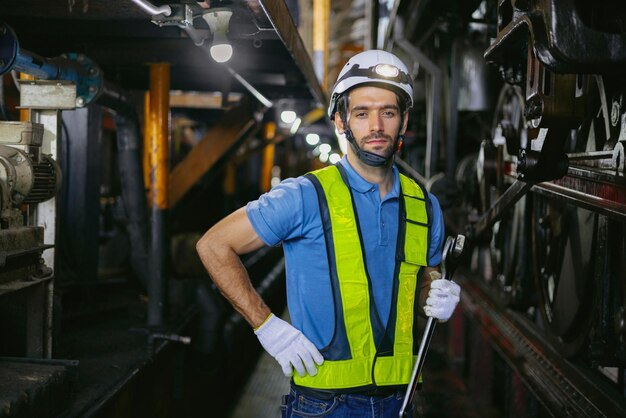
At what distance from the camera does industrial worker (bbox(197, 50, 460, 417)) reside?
88.2 inches

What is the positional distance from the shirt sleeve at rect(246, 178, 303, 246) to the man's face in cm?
36

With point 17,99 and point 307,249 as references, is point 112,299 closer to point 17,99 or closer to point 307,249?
point 17,99

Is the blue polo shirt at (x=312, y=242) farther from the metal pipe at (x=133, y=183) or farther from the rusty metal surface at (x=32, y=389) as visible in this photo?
the metal pipe at (x=133, y=183)

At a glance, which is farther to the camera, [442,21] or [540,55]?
[442,21]

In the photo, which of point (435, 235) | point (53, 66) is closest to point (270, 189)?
point (53, 66)

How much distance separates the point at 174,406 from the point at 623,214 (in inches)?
137

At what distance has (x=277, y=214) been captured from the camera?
222 centimetres

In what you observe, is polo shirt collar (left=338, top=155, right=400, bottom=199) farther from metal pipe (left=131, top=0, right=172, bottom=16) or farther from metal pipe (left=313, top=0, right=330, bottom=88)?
metal pipe (left=313, top=0, right=330, bottom=88)

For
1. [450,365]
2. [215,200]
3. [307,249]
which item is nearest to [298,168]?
[215,200]

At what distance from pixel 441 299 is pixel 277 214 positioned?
2.50 ft

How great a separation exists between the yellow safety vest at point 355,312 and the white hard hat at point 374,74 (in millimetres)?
383

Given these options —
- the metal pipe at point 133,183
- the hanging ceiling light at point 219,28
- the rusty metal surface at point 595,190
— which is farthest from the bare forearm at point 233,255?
the metal pipe at point 133,183

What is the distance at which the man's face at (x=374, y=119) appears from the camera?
2398 millimetres

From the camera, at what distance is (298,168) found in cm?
2394
